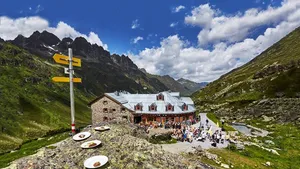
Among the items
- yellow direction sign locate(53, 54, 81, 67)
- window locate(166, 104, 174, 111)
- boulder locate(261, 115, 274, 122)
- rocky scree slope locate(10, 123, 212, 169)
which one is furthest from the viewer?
boulder locate(261, 115, 274, 122)

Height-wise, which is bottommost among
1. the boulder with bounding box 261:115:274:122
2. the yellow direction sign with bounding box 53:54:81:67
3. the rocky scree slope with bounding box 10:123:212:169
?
the boulder with bounding box 261:115:274:122

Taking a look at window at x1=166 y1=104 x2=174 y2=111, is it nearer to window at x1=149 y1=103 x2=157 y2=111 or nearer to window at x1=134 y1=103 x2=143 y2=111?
window at x1=149 y1=103 x2=157 y2=111

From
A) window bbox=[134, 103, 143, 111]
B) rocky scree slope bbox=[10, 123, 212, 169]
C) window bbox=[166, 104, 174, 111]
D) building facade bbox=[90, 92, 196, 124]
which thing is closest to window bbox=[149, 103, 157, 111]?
building facade bbox=[90, 92, 196, 124]

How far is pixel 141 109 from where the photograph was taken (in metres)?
80.4

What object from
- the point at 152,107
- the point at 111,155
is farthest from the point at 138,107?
the point at 111,155

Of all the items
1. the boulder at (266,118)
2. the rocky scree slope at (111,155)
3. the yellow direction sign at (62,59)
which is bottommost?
the boulder at (266,118)

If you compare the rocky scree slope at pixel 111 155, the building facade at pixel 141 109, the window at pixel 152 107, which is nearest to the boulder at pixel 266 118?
the building facade at pixel 141 109

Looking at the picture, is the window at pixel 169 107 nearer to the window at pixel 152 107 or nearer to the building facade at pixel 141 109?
the building facade at pixel 141 109

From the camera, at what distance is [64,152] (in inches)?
849

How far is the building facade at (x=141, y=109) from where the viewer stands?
261ft

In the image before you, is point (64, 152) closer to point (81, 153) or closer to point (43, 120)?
point (81, 153)

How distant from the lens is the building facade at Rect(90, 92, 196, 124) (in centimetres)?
7956

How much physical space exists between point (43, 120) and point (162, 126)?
134843 millimetres

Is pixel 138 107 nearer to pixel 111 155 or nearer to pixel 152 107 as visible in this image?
pixel 152 107
